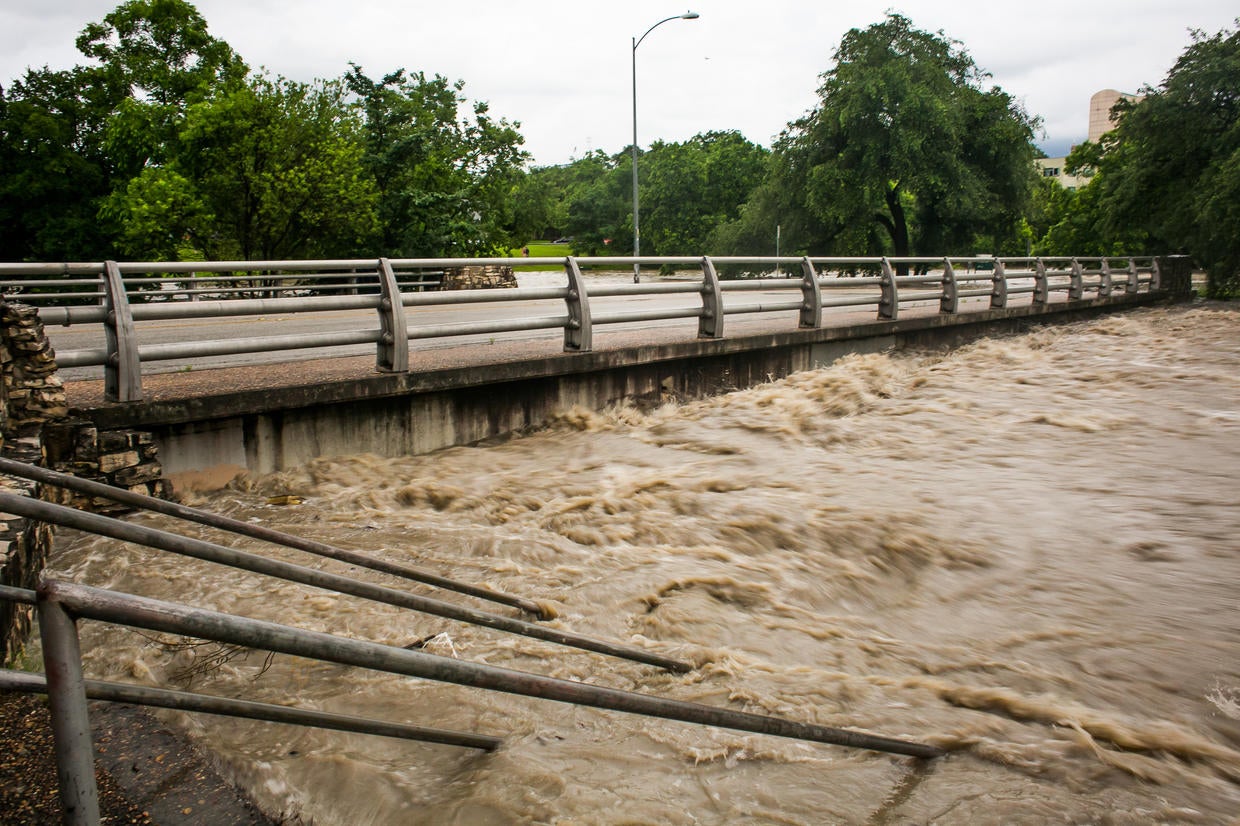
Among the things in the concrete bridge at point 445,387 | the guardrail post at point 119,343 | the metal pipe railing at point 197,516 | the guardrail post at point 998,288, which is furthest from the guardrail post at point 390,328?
the guardrail post at point 998,288

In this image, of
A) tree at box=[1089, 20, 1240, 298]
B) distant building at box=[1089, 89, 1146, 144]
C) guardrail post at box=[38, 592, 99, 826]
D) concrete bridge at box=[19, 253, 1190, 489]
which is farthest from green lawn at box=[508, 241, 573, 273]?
guardrail post at box=[38, 592, 99, 826]

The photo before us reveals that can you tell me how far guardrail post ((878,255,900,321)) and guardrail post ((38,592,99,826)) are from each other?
13.2 m

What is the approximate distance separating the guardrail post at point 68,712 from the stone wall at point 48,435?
3.44m

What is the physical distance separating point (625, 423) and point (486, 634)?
510 cm

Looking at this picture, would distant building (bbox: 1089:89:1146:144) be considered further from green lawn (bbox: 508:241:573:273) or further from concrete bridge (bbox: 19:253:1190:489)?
concrete bridge (bbox: 19:253:1190:489)

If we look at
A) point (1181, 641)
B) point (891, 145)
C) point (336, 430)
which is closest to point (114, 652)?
point (336, 430)

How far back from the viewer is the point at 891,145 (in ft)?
113

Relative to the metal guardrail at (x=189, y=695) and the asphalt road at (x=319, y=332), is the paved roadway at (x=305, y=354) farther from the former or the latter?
the metal guardrail at (x=189, y=695)

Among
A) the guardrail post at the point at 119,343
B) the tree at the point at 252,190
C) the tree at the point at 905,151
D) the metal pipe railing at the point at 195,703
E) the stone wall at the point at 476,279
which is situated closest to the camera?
the metal pipe railing at the point at 195,703

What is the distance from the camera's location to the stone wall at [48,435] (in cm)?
506

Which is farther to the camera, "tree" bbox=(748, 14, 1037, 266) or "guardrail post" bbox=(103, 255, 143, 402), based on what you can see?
"tree" bbox=(748, 14, 1037, 266)

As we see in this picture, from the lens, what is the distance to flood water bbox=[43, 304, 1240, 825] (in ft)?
10.1

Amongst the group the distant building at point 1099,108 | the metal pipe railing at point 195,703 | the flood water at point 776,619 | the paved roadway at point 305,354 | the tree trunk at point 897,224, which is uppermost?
the distant building at point 1099,108

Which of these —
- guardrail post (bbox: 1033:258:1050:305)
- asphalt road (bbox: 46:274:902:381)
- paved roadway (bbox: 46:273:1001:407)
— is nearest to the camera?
paved roadway (bbox: 46:273:1001:407)
